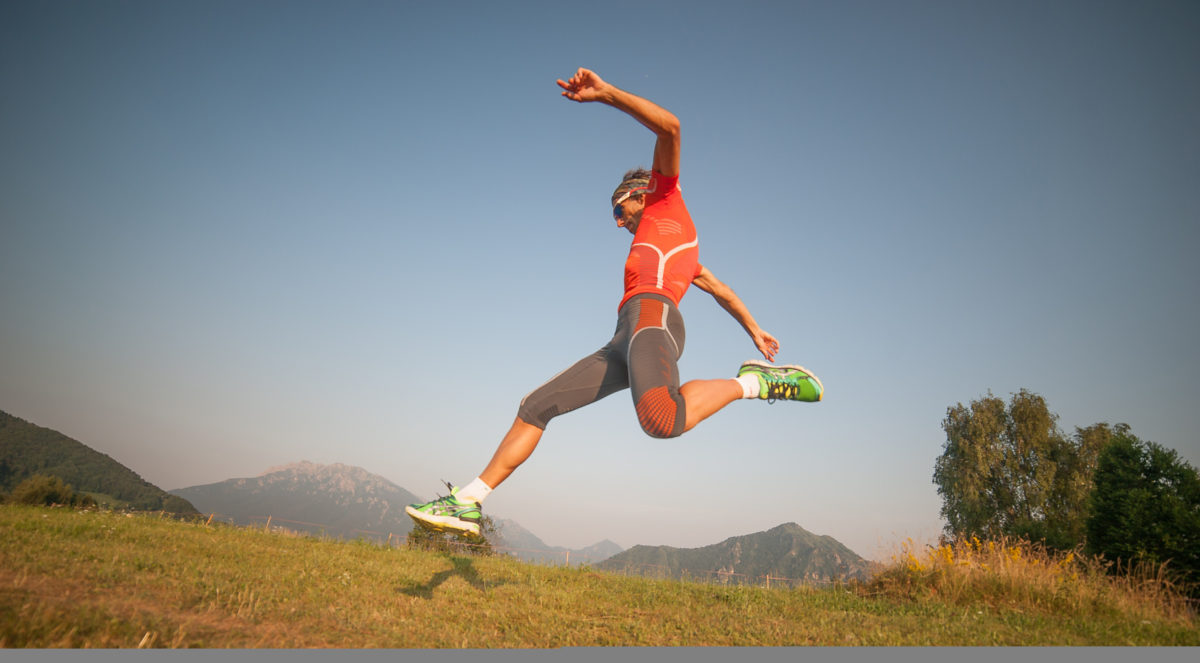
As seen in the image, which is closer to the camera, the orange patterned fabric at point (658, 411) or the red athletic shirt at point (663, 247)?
the orange patterned fabric at point (658, 411)

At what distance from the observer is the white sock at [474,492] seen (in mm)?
2717

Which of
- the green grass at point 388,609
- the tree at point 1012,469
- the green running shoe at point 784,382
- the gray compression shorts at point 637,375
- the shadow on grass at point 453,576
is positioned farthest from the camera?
the tree at point 1012,469

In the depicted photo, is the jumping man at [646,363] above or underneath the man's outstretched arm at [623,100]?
underneath

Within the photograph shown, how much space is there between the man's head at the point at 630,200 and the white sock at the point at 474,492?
1.93 meters

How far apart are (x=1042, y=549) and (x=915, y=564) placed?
2117 millimetres

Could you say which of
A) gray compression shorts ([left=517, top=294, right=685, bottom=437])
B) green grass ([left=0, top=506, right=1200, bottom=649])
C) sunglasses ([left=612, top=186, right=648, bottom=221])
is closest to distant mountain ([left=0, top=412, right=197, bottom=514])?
green grass ([left=0, top=506, right=1200, bottom=649])

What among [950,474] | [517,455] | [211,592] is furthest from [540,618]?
[950,474]

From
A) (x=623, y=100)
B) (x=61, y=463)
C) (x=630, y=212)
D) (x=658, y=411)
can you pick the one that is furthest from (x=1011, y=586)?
(x=61, y=463)

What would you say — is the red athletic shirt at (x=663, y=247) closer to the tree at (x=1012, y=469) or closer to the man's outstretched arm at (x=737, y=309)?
the man's outstretched arm at (x=737, y=309)

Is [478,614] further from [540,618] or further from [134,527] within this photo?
[134,527]

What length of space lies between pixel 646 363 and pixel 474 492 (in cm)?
120

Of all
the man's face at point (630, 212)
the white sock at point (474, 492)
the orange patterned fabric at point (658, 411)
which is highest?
the man's face at point (630, 212)

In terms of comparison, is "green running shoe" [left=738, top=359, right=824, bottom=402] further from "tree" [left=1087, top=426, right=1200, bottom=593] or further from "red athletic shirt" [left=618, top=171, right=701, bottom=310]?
"tree" [left=1087, top=426, right=1200, bottom=593]

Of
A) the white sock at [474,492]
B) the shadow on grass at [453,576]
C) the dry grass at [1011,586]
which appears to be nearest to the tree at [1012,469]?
the dry grass at [1011,586]
